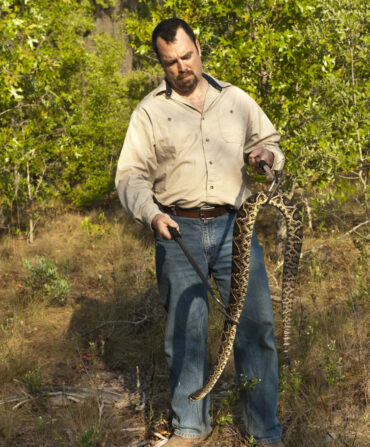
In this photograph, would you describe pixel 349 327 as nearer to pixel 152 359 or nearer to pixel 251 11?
pixel 152 359

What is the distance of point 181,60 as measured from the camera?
3.23 meters

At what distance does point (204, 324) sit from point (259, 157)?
1223 millimetres

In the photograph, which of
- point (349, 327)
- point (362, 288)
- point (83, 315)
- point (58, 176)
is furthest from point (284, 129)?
point (58, 176)

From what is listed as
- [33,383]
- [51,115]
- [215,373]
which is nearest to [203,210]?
[215,373]

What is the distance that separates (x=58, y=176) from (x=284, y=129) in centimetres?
644

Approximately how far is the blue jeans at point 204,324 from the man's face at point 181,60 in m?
0.94

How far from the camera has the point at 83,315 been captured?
6.13 meters

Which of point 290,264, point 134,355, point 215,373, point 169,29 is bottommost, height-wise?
point 134,355

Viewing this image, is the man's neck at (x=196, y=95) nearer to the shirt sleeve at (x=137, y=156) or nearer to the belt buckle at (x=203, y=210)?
the shirt sleeve at (x=137, y=156)

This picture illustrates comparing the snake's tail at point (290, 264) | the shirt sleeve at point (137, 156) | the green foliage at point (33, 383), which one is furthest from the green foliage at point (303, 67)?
the green foliage at point (33, 383)

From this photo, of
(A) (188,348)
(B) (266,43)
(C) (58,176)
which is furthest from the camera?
(C) (58,176)

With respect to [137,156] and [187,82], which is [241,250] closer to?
[137,156]

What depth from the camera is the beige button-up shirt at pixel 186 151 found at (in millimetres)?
3230

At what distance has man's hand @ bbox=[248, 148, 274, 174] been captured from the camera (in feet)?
10.3
